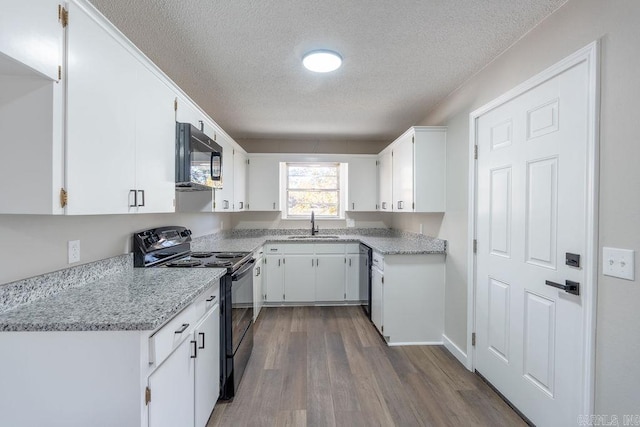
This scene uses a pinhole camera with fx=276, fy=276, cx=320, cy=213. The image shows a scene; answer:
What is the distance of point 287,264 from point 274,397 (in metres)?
1.87

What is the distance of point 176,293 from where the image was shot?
134 cm

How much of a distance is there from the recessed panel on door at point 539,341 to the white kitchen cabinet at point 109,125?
2.37 meters

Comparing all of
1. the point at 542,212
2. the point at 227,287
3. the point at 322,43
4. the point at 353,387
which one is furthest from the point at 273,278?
the point at 542,212

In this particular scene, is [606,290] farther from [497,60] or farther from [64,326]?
[64,326]

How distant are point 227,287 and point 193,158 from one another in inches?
37.8

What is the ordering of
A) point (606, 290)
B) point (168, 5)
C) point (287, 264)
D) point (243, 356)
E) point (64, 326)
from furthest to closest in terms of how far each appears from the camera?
point (287, 264) < point (243, 356) < point (168, 5) < point (606, 290) < point (64, 326)

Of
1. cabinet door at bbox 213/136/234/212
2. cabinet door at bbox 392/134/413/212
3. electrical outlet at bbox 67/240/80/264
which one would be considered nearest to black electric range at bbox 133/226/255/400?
electrical outlet at bbox 67/240/80/264

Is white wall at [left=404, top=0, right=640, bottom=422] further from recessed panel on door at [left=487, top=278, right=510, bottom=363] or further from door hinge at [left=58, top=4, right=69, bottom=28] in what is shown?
door hinge at [left=58, top=4, right=69, bottom=28]

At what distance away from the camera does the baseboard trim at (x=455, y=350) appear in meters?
2.35

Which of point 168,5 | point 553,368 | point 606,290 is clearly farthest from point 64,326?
point 553,368

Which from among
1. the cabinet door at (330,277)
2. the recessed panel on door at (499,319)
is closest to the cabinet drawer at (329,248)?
the cabinet door at (330,277)

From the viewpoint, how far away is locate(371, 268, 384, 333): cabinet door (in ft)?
9.22

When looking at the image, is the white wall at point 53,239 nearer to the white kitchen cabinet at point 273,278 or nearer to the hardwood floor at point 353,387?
the hardwood floor at point 353,387

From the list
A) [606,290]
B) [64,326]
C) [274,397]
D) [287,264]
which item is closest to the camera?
[64,326]
